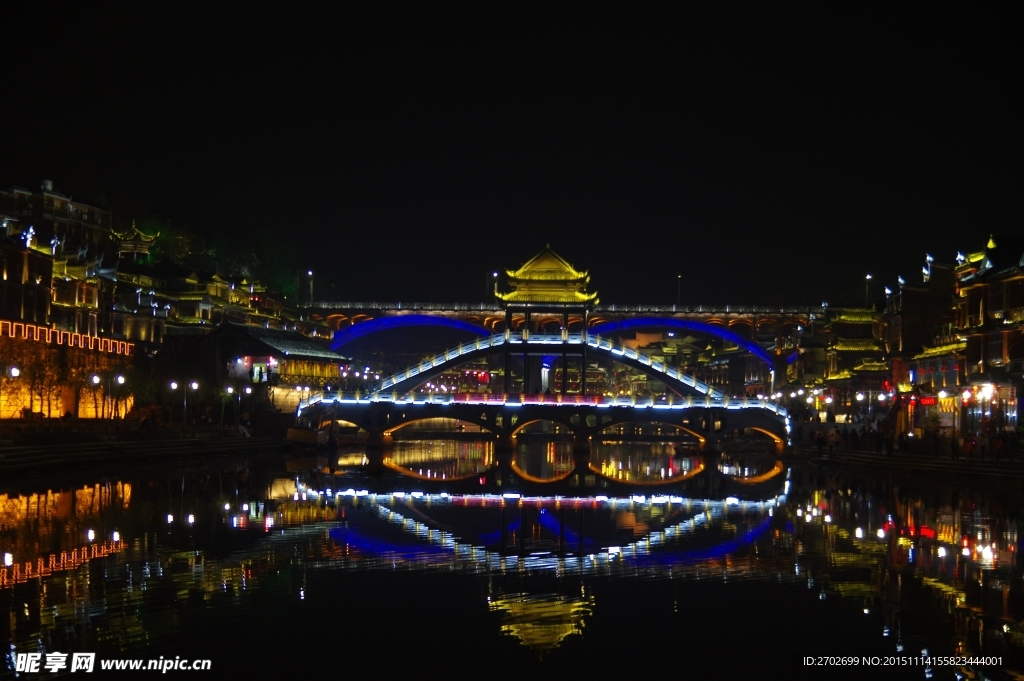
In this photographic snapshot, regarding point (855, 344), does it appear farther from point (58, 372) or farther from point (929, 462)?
point (58, 372)

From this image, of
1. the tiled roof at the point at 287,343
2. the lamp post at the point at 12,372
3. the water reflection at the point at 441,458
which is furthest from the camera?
the tiled roof at the point at 287,343

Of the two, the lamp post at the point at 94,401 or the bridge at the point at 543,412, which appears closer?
the lamp post at the point at 94,401

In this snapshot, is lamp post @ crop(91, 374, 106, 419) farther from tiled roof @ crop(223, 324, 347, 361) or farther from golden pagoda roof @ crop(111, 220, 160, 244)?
golden pagoda roof @ crop(111, 220, 160, 244)

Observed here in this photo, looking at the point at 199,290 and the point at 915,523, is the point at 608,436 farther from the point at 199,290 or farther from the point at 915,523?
the point at 915,523

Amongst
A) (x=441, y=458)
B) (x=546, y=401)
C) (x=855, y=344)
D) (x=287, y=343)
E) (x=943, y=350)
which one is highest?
(x=287, y=343)

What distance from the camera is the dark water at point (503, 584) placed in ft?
53.9

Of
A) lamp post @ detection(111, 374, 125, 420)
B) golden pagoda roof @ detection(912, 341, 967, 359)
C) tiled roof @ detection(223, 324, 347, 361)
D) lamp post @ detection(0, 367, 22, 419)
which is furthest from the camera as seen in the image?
tiled roof @ detection(223, 324, 347, 361)

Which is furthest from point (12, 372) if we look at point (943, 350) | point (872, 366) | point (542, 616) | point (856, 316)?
point (856, 316)

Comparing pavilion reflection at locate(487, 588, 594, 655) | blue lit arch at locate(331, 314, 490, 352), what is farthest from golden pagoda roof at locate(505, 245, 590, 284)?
pavilion reflection at locate(487, 588, 594, 655)

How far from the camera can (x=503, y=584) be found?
21.9m

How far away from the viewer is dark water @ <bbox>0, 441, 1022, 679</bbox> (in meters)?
16.4

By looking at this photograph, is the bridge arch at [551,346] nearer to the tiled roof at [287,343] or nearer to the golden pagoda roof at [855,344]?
the tiled roof at [287,343]

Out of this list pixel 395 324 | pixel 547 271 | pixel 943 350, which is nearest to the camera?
pixel 943 350

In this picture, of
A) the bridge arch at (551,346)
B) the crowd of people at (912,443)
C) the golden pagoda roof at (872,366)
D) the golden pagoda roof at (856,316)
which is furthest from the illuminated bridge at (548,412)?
the golden pagoda roof at (856,316)
